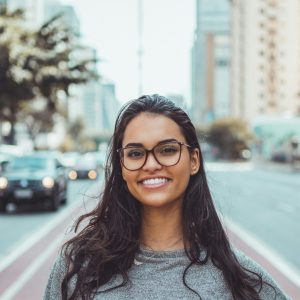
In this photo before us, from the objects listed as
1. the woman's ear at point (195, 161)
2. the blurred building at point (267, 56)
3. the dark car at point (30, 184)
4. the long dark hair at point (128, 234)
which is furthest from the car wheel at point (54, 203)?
the blurred building at point (267, 56)

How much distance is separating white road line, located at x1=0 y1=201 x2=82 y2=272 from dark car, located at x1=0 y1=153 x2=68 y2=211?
59 centimetres

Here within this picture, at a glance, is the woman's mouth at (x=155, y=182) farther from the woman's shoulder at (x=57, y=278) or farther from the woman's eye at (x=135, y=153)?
the woman's shoulder at (x=57, y=278)

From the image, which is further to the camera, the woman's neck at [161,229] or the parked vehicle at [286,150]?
the parked vehicle at [286,150]

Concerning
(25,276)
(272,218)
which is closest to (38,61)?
(272,218)

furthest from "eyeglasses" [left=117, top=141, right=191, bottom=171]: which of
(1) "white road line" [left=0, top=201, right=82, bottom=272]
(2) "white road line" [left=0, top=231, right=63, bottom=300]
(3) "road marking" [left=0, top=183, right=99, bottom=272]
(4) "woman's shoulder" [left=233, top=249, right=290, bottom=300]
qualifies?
(1) "white road line" [left=0, top=201, right=82, bottom=272]

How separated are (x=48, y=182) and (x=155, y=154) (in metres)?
15.0

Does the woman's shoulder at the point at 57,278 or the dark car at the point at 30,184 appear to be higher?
the woman's shoulder at the point at 57,278

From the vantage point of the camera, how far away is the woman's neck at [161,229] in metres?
2.03

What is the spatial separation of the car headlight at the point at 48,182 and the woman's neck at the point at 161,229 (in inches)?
583

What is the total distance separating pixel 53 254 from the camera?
9.88 m

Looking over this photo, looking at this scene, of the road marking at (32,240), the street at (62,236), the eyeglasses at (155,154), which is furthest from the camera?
the road marking at (32,240)

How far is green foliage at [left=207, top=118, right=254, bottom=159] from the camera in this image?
8462cm

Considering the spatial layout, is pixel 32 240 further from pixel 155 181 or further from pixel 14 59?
pixel 155 181

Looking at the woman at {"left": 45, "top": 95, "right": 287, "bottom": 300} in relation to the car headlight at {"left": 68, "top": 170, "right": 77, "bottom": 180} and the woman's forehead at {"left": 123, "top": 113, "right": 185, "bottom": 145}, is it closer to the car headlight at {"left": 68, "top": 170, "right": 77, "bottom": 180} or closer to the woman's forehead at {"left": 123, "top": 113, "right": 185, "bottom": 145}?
the woman's forehead at {"left": 123, "top": 113, "right": 185, "bottom": 145}
